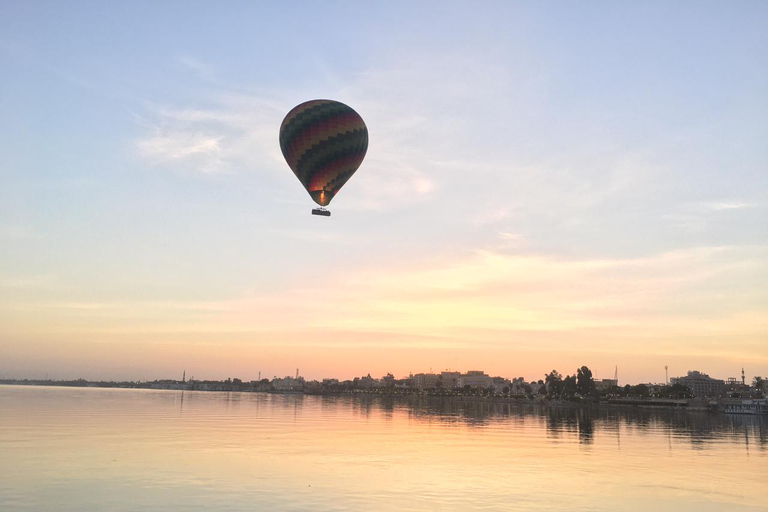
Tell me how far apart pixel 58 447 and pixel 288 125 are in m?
27.9

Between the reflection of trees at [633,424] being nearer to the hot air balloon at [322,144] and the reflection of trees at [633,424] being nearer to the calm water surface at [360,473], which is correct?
the calm water surface at [360,473]

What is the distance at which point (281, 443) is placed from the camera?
49000 mm

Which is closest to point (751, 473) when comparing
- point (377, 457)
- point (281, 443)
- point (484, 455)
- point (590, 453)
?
point (590, 453)

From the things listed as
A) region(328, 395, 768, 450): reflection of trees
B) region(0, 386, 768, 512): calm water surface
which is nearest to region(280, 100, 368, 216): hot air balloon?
region(0, 386, 768, 512): calm water surface

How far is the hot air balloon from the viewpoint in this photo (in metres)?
44.5

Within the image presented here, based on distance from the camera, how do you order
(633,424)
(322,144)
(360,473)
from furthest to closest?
(633,424) → (322,144) → (360,473)

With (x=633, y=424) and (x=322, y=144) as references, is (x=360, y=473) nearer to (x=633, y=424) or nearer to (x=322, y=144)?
(x=322, y=144)

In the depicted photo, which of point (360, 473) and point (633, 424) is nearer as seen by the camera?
point (360, 473)

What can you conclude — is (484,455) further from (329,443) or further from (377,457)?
(329,443)

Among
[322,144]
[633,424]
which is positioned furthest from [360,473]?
[633,424]

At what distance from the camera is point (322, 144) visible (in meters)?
44.6

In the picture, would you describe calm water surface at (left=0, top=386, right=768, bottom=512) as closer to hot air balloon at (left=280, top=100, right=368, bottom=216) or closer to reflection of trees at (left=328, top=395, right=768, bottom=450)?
reflection of trees at (left=328, top=395, right=768, bottom=450)

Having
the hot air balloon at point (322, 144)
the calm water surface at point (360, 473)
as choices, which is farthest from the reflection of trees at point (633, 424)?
the hot air balloon at point (322, 144)

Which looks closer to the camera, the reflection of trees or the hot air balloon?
the hot air balloon
